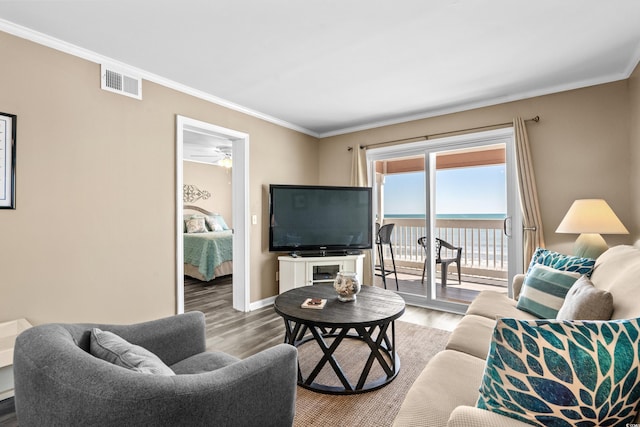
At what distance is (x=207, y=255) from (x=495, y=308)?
14.4 ft

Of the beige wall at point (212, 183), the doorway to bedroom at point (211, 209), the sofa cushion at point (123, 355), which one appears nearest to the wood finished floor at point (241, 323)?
the doorway to bedroom at point (211, 209)

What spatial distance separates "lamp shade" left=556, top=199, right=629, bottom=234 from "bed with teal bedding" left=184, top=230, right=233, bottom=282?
4.76m

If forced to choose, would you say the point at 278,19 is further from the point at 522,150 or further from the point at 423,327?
the point at 423,327

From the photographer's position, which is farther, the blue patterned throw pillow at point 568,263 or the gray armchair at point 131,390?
the blue patterned throw pillow at point 568,263

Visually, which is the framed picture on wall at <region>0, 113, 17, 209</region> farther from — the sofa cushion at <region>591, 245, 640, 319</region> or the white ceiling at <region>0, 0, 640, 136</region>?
the sofa cushion at <region>591, 245, 640, 319</region>

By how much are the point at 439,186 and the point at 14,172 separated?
4.28 m

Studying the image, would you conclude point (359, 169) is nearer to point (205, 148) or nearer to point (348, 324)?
point (348, 324)

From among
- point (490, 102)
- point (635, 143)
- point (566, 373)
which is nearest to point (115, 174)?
point (566, 373)

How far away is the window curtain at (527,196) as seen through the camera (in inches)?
124

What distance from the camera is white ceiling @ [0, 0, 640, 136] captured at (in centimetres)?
194

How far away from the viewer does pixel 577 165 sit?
3.00 meters

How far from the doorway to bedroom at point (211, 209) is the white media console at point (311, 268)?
511mm

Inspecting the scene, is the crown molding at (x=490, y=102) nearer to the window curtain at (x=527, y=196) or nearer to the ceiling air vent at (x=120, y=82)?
the window curtain at (x=527, y=196)

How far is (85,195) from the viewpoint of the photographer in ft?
8.02
